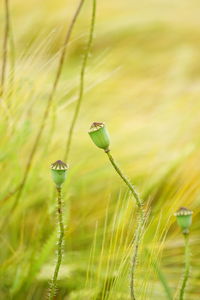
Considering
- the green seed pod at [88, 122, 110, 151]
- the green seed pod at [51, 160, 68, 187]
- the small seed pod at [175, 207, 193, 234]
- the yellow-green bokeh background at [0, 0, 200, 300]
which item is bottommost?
the small seed pod at [175, 207, 193, 234]

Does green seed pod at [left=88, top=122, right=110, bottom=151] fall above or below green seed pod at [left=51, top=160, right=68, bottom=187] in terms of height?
above

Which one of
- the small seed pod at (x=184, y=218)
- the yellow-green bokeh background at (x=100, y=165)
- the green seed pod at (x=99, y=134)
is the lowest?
the small seed pod at (x=184, y=218)

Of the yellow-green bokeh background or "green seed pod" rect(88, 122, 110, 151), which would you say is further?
the yellow-green bokeh background

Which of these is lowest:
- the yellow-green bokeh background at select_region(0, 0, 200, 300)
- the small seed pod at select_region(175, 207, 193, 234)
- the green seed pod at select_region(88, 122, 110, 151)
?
the small seed pod at select_region(175, 207, 193, 234)

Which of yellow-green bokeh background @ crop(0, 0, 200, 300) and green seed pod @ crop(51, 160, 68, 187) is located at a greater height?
yellow-green bokeh background @ crop(0, 0, 200, 300)

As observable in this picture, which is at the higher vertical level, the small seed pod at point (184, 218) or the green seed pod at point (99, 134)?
the green seed pod at point (99, 134)

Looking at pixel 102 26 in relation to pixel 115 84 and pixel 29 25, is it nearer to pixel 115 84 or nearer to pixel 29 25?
pixel 29 25

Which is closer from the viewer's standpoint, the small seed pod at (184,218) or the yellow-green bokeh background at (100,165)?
the small seed pod at (184,218)

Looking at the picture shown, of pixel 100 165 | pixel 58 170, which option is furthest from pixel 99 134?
pixel 100 165
